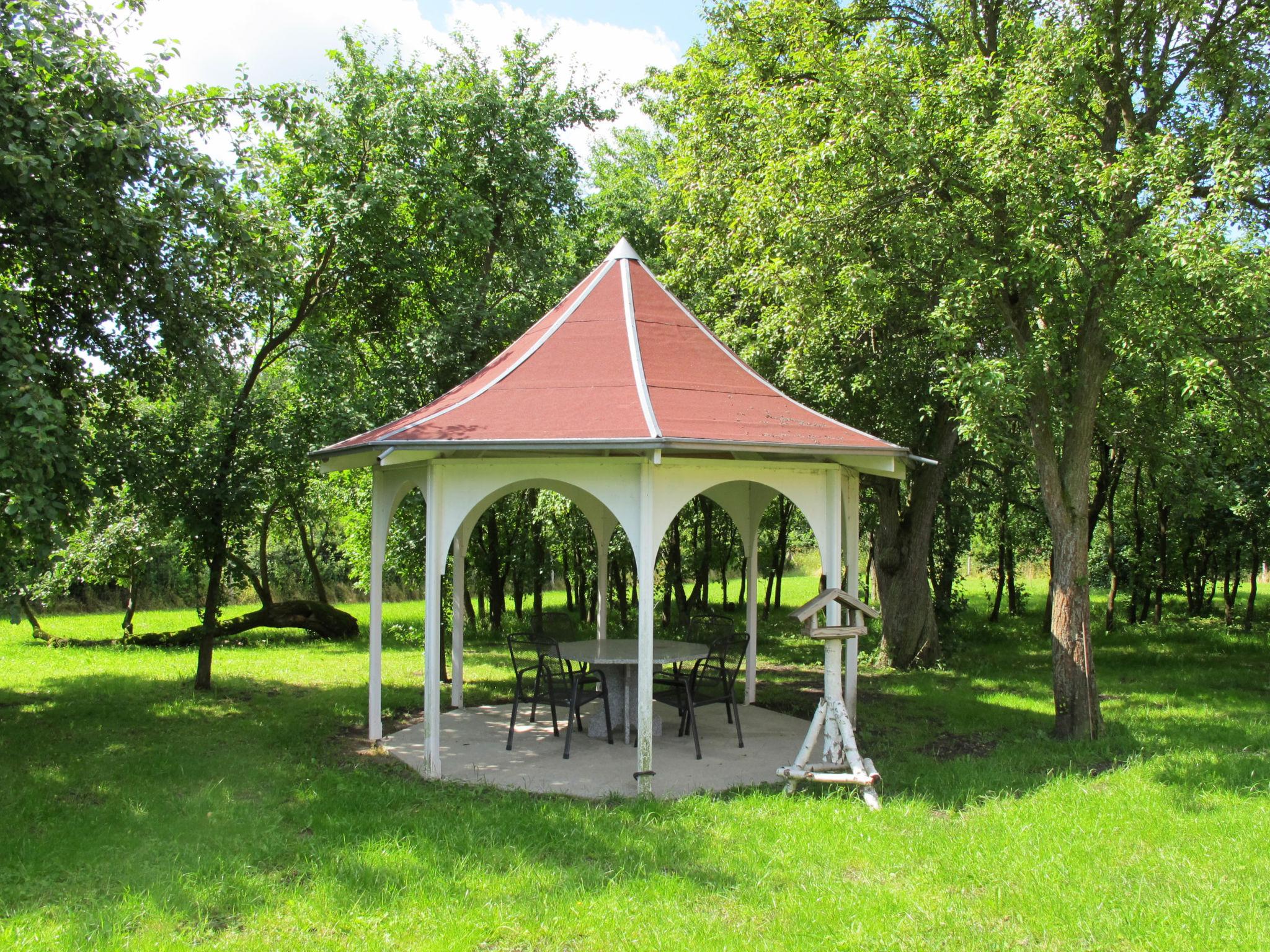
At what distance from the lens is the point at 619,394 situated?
7516 millimetres

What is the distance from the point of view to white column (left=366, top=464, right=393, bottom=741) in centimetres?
819

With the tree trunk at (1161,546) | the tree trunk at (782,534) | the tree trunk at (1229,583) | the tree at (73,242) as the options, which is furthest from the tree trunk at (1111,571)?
the tree at (73,242)

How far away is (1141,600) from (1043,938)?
808 inches

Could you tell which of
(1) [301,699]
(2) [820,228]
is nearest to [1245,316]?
(2) [820,228]

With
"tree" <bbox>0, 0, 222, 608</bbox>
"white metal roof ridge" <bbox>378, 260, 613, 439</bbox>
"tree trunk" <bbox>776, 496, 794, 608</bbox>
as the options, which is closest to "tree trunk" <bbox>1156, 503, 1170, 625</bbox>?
"tree trunk" <bbox>776, 496, 794, 608</bbox>

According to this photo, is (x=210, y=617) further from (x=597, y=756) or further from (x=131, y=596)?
(x=131, y=596)

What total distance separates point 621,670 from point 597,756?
1.01 meters

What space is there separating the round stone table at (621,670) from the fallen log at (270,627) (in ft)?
36.0

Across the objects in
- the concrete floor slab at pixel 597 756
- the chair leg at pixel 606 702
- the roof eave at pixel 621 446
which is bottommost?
the concrete floor slab at pixel 597 756

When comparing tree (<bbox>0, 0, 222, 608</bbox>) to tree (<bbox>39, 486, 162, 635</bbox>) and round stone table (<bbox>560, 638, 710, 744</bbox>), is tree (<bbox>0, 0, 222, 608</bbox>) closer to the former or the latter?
round stone table (<bbox>560, 638, 710, 744</bbox>)

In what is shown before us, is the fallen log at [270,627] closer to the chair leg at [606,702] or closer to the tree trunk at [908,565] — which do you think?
the tree trunk at [908,565]

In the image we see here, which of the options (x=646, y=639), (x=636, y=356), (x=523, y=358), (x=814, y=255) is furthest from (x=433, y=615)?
(x=814, y=255)

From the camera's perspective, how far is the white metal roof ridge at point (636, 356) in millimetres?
6785

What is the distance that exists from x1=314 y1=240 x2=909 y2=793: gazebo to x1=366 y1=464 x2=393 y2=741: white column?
2cm
